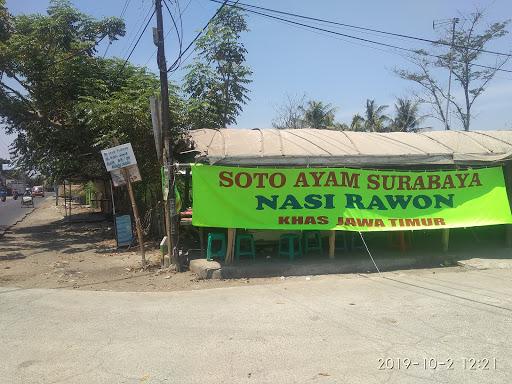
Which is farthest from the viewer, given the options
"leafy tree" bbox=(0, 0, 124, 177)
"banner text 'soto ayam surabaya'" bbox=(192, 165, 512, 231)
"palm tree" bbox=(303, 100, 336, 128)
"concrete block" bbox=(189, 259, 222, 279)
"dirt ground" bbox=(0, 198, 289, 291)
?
"palm tree" bbox=(303, 100, 336, 128)

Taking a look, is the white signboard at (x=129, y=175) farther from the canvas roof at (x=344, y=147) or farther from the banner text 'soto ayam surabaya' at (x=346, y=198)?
the banner text 'soto ayam surabaya' at (x=346, y=198)

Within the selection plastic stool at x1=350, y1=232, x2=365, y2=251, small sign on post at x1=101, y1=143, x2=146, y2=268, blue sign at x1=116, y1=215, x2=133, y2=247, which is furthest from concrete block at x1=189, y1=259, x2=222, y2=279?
blue sign at x1=116, y1=215, x2=133, y2=247

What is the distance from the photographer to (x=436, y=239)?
40.1 ft

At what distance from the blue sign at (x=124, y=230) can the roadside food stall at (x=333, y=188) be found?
3.50 m

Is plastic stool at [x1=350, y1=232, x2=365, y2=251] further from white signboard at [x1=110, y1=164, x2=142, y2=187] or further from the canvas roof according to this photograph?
white signboard at [x1=110, y1=164, x2=142, y2=187]

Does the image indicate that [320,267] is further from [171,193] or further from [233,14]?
[233,14]

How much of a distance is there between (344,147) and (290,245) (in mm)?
2822

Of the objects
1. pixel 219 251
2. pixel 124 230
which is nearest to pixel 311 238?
pixel 219 251

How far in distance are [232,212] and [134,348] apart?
4319mm

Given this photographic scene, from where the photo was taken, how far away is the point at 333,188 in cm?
965

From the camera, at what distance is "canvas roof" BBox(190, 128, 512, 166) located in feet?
32.5

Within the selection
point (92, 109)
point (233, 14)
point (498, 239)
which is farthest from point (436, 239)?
point (233, 14)

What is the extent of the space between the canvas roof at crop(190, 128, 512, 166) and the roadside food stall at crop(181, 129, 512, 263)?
2cm

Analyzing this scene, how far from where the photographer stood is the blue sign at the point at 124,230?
12.9 metres
